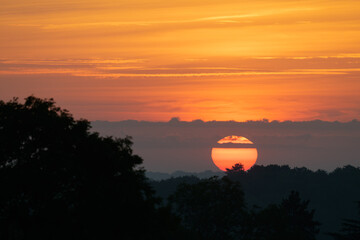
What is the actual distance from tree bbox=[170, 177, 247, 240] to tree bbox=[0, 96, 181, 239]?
164 feet

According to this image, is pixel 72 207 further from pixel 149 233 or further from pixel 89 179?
pixel 149 233

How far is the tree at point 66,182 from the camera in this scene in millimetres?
44312

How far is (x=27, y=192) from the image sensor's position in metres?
45.2

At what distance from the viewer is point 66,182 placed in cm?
4584

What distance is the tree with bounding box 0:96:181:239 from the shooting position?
44312mm

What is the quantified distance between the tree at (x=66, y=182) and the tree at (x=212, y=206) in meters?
49.9

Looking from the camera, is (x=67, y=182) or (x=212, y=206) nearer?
(x=67, y=182)

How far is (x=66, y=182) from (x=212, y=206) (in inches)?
2185

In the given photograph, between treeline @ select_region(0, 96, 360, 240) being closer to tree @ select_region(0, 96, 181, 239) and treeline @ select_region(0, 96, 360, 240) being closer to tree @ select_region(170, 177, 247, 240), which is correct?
tree @ select_region(0, 96, 181, 239)

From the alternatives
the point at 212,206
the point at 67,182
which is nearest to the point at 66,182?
the point at 67,182

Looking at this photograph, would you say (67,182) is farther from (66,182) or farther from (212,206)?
(212,206)

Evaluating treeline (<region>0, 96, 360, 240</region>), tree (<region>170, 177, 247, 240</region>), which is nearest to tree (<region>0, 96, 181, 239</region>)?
treeline (<region>0, 96, 360, 240</region>)

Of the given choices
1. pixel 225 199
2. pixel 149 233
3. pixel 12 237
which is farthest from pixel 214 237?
pixel 12 237

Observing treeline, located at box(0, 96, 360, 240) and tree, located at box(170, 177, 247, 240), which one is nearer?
treeline, located at box(0, 96, 360, 240)
